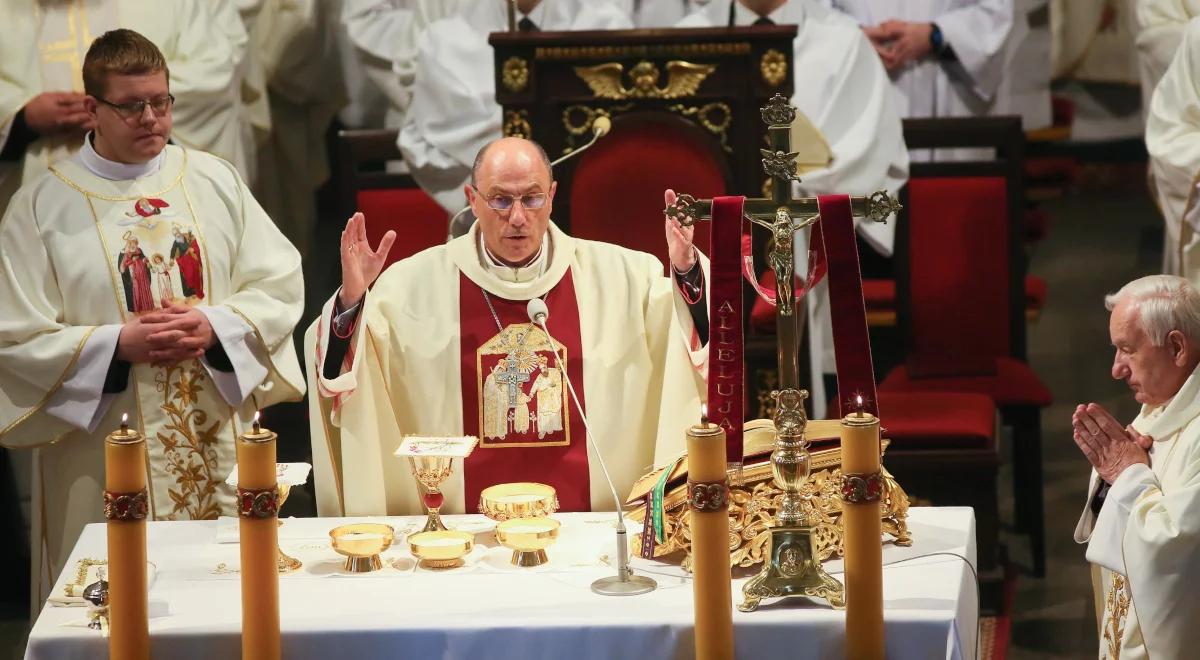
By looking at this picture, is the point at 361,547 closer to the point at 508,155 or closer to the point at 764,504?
the point at 764,504

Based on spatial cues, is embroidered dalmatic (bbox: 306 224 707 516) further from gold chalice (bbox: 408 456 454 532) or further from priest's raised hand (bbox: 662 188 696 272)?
gold chalice (bbox: 408 456 454 532)

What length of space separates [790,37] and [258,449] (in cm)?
305

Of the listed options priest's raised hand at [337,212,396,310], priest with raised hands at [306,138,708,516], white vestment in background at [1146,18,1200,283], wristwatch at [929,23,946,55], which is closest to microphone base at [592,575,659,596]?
priest with raised hands at [306,138,708,516]

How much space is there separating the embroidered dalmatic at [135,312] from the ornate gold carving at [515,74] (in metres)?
0.96

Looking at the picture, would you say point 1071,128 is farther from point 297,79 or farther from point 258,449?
point 258,449

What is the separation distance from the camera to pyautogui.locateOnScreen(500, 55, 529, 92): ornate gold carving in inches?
233

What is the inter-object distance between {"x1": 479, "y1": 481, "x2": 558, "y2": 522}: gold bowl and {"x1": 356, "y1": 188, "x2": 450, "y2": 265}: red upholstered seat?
3.47 m

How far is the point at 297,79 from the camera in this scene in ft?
27.7

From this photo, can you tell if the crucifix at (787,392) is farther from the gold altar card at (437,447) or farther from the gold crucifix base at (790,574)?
the gold altar card at (437,447)

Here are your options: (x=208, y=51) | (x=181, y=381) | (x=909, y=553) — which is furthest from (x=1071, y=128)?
(x=909, y=553)

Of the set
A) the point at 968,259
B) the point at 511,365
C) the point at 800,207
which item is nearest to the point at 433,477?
the point at 511,365

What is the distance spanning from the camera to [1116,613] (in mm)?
3982

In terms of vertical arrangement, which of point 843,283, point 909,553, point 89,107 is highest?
point 89,107

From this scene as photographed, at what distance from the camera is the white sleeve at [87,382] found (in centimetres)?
509
